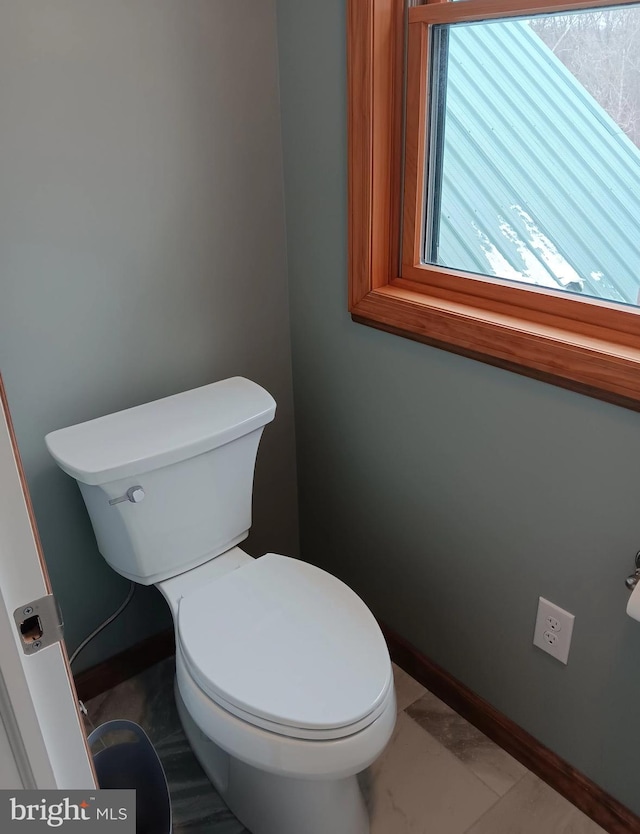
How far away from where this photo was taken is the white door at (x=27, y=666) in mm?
651

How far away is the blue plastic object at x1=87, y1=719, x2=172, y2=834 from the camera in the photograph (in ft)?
4.64

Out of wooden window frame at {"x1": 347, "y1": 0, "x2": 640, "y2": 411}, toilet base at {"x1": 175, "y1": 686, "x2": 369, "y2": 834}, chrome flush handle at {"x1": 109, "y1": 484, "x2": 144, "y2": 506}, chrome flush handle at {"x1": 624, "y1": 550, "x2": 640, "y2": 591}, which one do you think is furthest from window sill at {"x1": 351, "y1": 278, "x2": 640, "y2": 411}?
toilet base at {"x1": 175, "y1": 686, "x2": 369, "y2": 834}

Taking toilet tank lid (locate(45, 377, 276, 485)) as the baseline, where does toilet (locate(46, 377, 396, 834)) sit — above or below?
below

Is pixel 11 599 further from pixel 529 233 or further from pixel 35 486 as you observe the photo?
pixel 529 233

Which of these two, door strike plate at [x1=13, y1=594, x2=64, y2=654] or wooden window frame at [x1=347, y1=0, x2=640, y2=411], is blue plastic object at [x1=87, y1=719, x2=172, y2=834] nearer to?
door strike plate at [x1=13, y1=594, x2=64, y2=654]

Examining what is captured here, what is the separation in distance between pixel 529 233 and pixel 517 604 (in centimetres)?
76

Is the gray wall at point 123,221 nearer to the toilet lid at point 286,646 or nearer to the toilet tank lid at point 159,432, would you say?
the toilet tank lid at point 159,432

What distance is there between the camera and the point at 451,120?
1.46m

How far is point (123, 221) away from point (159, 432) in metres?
0.46

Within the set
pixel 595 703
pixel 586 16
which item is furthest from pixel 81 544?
pixel 586 16

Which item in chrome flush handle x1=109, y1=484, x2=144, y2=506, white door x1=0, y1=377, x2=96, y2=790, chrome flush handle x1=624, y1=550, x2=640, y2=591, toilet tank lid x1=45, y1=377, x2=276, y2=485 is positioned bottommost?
chrome flush handle x1=624, y1=550, x2=640, y2=591


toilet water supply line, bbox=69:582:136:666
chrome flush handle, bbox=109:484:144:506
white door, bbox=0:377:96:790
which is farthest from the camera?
toilet water supply line, bbox=69:582:136:666

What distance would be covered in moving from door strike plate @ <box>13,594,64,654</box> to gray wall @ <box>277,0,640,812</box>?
941mm

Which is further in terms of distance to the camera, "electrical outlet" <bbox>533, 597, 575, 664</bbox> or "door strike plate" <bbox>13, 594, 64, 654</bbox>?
"electrical outlet" <bbox>533, 597, 575, 664</bbox>
